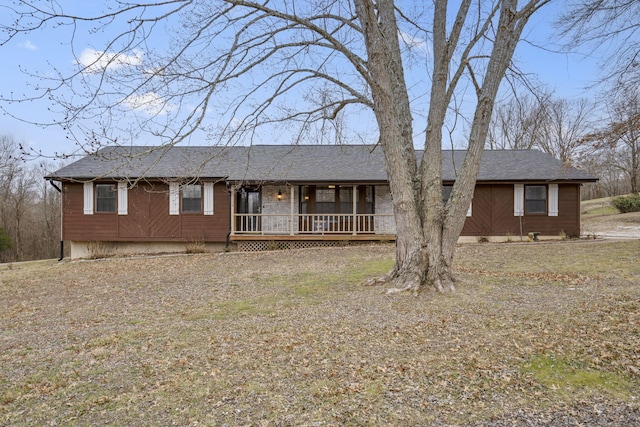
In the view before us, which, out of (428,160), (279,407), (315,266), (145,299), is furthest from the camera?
(315,266)

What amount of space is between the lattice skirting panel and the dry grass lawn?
278 inches

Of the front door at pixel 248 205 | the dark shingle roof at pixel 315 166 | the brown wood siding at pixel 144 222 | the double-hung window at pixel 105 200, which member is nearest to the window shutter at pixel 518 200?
the dark shingle roof at pixel 315 166

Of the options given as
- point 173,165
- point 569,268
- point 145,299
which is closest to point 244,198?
point 173,165

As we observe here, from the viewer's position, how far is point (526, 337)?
4.54 m

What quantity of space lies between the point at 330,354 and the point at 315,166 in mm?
12777

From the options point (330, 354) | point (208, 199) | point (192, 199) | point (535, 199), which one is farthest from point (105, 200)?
point (535, 199)

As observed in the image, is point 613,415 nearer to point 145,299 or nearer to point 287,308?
point 287,308

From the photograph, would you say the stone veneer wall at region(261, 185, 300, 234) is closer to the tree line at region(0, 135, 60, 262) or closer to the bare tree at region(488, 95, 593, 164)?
the tree line at region(0, 135, 60, 262)

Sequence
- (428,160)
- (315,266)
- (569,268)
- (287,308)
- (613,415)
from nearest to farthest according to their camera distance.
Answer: (613,415)
(287,308)
(428,160)
(569,268)
(315,266)

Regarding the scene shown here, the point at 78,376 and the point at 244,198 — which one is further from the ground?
the point at 244,198

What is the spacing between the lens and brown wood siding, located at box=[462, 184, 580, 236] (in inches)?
618

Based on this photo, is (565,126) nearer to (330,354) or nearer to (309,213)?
(309,213)

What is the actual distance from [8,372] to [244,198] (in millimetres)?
12951

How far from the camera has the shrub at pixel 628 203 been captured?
27.9 m
